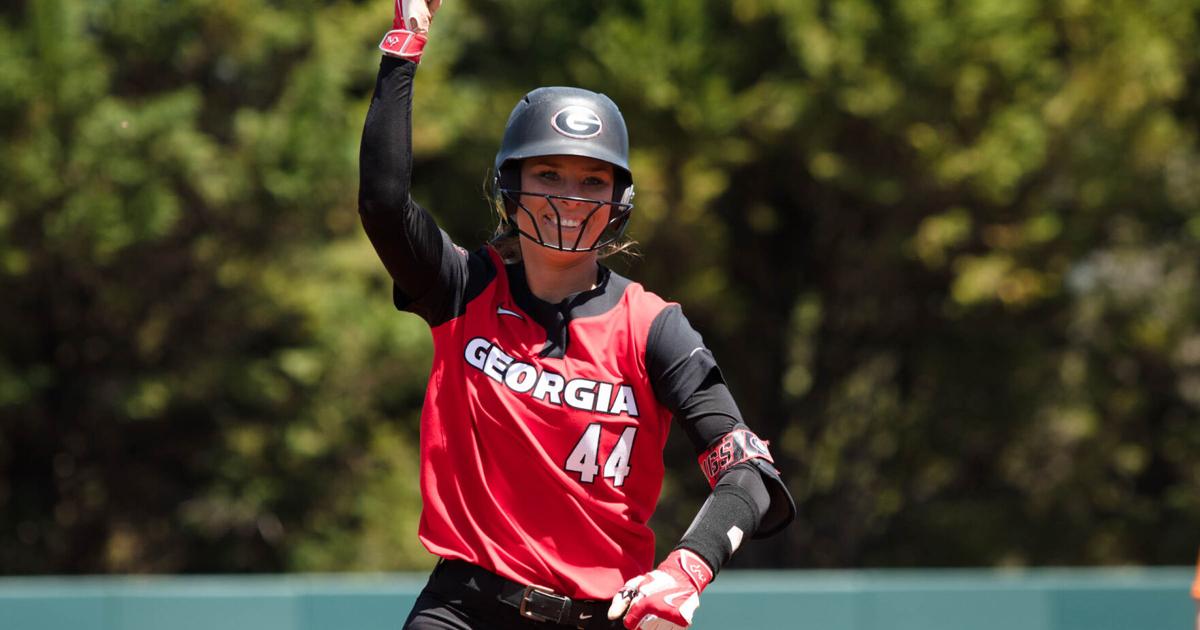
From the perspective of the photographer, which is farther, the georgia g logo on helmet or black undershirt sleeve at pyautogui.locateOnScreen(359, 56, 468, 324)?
the georgia g logo on helmet

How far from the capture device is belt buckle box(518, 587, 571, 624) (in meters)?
3.03

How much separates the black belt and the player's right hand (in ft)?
3.74

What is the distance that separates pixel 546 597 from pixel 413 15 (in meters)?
1.26

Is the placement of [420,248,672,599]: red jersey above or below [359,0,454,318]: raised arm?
below

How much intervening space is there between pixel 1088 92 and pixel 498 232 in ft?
46.5

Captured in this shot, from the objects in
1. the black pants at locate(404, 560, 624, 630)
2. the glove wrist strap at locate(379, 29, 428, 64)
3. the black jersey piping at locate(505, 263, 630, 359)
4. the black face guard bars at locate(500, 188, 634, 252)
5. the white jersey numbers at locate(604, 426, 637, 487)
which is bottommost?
the black pants at locate(404, 560, 624, 630)

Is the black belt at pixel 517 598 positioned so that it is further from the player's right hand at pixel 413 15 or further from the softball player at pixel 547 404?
the player's right hand at pixel 413 15

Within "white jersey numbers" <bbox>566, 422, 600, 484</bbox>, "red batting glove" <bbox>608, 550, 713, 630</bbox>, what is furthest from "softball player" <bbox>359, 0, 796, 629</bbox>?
"red batting glove" <bbox>608, 550, 713, 630</bbox>

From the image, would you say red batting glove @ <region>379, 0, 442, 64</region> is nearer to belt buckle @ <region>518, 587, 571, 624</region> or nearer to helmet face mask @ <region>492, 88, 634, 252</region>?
helmet face mask @ <region>492, 88, 634, 252</region>

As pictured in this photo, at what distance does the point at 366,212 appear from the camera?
9.99 ft

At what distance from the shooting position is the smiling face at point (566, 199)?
3193 millimetres

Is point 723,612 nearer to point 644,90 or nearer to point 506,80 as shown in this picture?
point 644,90

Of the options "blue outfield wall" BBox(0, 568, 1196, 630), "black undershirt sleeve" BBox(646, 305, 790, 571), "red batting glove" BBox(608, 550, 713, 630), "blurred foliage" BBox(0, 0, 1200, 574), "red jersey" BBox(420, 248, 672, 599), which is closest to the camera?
"red batting glove" BBox(608, 550, 713, 630)

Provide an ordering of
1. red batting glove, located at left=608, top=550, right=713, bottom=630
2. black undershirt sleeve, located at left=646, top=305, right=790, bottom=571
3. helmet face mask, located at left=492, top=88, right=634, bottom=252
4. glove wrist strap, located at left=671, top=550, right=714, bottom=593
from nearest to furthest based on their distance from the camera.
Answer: red batting glove, located at left=608, top=550, right=713, bottom=630
glove wrist strap, located at left=671, top=550, right=714, bottom=593
black undershirt sleeve, located at left=646, top=305, right=790, bottom=571
helmet face mask, located at left=492, top=88, right=634, bottom=252
